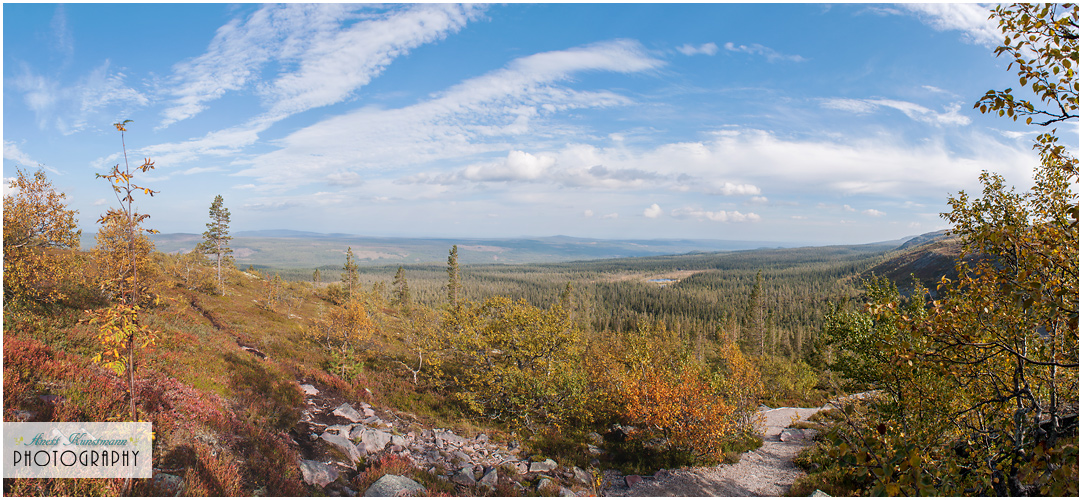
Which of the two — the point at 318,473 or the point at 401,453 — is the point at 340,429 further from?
the point at 318,473

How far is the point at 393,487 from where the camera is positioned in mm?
13281

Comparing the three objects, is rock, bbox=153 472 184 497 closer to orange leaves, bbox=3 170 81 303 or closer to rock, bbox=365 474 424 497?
rock, bbox=365 474 424 497

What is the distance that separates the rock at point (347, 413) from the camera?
19484 millimetres

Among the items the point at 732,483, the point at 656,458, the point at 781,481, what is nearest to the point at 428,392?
the point at 656,458

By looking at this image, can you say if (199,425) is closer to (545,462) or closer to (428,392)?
(545,462)

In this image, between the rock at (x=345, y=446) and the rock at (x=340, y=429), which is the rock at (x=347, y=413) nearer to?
the rock at (x=340, y=429)

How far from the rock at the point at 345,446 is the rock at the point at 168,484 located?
→ 589cm

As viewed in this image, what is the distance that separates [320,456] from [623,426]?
19101 mm

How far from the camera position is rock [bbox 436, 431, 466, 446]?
20.1 m

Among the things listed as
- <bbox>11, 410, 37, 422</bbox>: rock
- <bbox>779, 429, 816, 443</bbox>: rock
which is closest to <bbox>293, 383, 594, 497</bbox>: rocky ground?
<bbox>11, 410, 37, 422</bbox>: rock

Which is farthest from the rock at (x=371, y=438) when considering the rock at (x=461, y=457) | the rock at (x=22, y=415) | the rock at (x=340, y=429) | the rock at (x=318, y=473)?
the rock at (x=22, y=415)

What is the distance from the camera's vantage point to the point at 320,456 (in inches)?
588

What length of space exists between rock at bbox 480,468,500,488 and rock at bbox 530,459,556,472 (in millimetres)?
1950

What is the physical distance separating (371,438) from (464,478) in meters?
4.74
